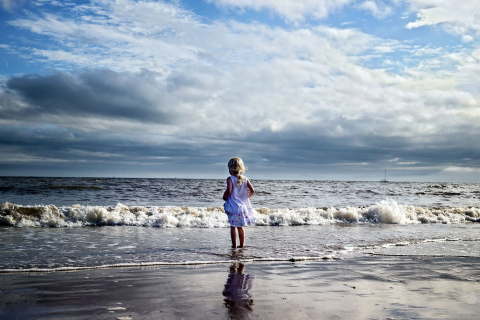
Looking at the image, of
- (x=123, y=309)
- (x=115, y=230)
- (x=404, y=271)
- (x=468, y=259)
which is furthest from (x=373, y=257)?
(x=115, y=230)

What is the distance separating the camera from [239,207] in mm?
7699

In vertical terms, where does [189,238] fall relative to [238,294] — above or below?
below

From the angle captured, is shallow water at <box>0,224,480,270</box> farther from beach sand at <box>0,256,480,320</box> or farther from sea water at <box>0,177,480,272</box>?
beach sand at <box>0,256,480,320</box>

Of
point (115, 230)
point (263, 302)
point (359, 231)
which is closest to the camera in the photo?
point (263, 302)

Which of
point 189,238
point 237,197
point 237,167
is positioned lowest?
point 189,238

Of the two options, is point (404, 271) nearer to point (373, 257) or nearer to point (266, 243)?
point (373, 257)

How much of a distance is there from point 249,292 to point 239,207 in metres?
3.34

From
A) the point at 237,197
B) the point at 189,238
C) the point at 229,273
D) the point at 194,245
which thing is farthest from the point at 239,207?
the point at 189,238

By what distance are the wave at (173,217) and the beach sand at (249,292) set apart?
6931 millimetres

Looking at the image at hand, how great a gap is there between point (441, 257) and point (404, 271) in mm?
2191

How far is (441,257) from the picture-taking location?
7.45m

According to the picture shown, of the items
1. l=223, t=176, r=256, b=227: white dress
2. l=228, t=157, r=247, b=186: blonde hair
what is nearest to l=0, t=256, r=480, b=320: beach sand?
l=223, t=176, r=256, b=227: white dress

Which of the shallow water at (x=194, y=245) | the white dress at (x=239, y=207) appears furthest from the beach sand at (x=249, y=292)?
the white dress at (x=239, y=207)

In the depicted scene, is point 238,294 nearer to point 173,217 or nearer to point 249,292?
point 249,292
